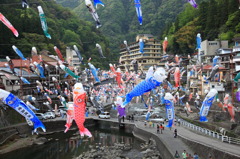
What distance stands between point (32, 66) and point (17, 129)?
6.59m

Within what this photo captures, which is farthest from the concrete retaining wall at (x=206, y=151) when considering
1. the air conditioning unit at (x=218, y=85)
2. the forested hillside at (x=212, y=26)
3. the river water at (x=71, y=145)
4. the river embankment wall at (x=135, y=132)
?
the forested hillside at (x=212, y=26)

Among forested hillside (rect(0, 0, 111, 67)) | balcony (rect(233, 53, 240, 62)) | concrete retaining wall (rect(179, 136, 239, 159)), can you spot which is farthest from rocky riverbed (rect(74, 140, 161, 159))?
balcony (rect(233, 53, 240, 62))

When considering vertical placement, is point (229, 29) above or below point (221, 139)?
above

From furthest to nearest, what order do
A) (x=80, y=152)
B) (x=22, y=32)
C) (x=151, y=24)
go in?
(x=151, y=24) → (x=22, y=32) → (x=80, y=152)

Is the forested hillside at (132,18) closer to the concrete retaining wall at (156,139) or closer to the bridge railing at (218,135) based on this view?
the concrete retaining wall at (156,139)

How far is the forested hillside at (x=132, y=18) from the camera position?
261ft

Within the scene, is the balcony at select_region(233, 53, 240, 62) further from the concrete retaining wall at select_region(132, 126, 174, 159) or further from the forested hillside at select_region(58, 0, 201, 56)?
the forested hillside at select_region(58, 0, 201, 56)

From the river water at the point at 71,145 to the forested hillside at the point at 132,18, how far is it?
53.2 m

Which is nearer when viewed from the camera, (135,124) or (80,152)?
(80,152)

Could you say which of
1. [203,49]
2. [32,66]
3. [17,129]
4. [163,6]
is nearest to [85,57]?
[203,49]

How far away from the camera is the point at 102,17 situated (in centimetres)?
8319

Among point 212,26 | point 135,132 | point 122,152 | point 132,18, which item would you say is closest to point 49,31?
point 212,26

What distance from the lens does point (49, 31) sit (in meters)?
→ 46.2

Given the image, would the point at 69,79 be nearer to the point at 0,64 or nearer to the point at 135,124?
the point at 0,64
